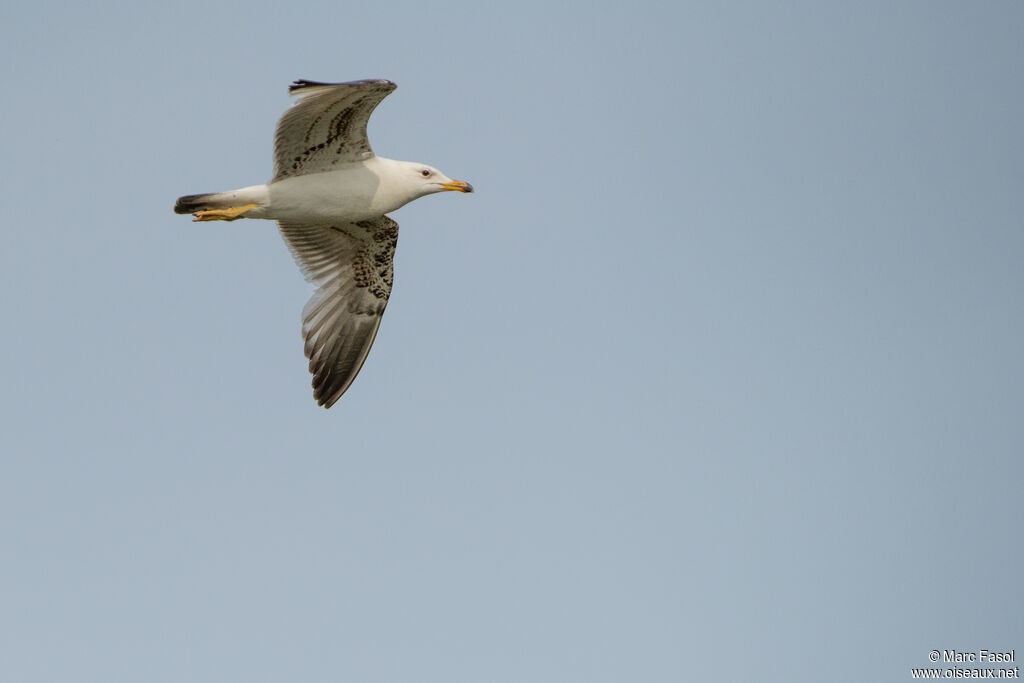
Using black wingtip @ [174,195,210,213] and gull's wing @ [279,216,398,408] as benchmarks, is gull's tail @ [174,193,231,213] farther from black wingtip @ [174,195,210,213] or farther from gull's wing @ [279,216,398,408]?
gull's wing @ [279,216,398,408]

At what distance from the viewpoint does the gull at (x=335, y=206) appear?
38.3 ft

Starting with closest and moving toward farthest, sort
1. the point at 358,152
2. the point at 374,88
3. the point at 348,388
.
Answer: the point at 374,88 < the point at 358,152 < the point at 348,388

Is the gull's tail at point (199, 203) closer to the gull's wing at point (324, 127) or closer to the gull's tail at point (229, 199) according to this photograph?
the gull's tail at point (229, 199)

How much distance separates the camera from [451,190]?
12656 mm

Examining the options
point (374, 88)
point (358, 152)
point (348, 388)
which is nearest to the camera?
point (374, 88)

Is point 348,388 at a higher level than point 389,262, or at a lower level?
lower

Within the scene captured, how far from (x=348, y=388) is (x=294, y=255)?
5.21 feet

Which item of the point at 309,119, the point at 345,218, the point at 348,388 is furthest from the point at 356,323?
the point at 309,119

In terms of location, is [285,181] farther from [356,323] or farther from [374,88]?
[356,323]

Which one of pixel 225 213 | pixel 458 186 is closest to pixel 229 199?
pixel 225 213

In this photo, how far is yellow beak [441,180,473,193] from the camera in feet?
41.4

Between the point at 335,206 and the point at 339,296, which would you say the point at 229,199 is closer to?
the point at 335,206

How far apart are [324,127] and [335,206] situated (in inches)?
33.2

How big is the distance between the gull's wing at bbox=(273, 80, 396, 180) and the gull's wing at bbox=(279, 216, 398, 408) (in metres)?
1.95
